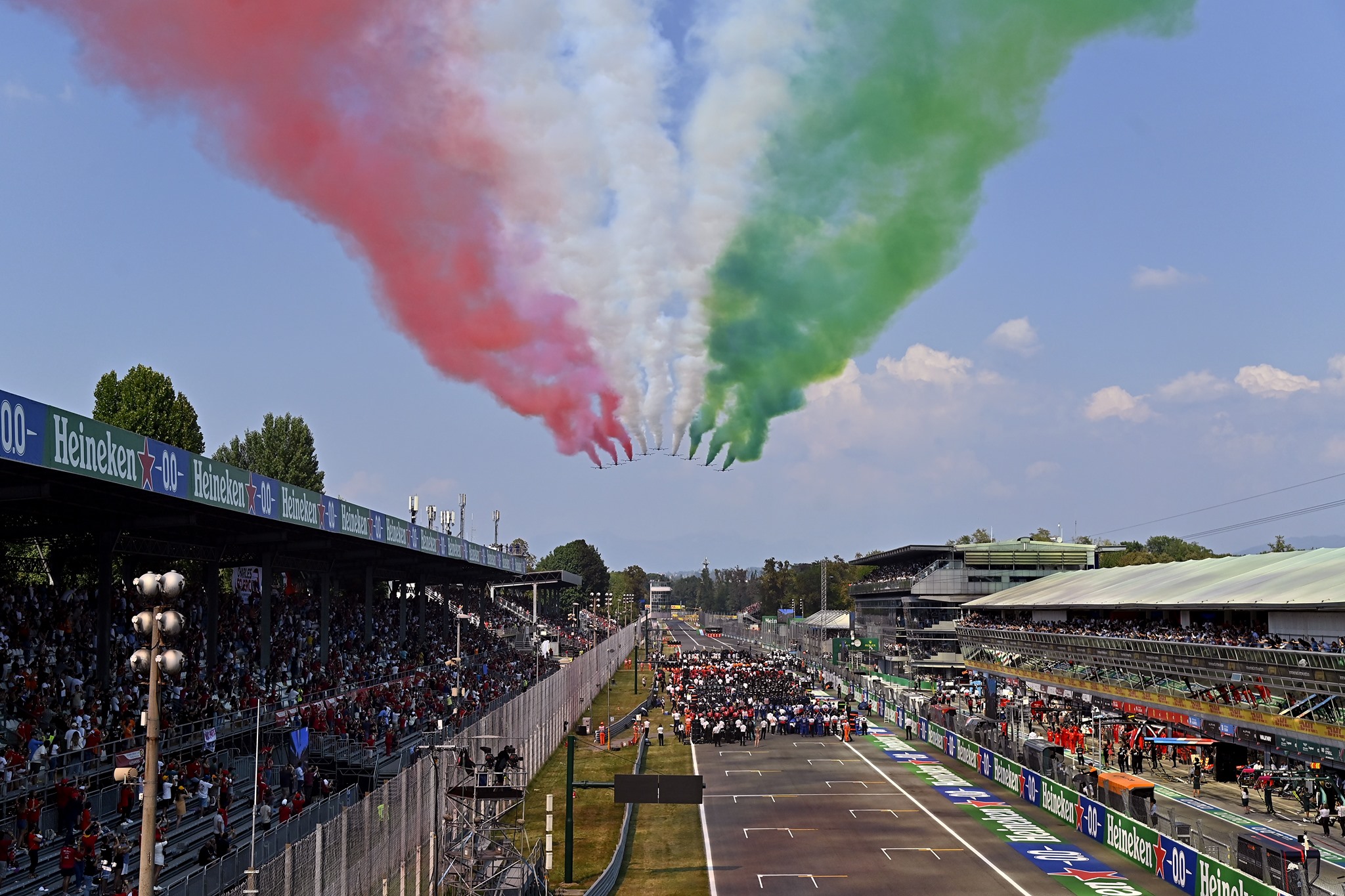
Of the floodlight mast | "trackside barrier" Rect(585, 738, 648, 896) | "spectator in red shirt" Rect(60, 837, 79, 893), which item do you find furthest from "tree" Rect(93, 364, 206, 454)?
the floodlight mast

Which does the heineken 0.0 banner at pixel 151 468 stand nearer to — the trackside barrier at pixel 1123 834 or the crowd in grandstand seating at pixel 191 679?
the crowd in grandstand seating at pixel 191 679

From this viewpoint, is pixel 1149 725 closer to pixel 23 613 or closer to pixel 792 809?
pixel 792 809

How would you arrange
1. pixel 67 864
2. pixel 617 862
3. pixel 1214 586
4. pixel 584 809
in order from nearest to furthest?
pixel 67 864 < pixel 617 862 < pixel 584 809 < pixel 1214 586

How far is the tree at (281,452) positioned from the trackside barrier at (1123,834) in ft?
239

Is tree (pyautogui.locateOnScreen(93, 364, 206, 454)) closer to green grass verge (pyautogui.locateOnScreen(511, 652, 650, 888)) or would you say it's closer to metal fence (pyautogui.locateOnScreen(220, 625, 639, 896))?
green grass verge (pyautogui.locateOnScreen(511, 652, 650, 888))

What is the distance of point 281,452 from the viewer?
107 m

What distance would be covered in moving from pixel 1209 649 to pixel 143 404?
65.8 metres

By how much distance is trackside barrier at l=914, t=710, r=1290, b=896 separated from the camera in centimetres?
2598

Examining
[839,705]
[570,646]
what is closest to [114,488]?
[839,705]

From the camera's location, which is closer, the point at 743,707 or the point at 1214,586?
the point at 1214,586

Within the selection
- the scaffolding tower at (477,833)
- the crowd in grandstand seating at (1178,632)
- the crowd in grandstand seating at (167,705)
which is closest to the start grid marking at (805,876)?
the scaffolding tower at (477,833)

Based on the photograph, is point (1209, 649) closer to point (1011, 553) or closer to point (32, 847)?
point (32, 847)

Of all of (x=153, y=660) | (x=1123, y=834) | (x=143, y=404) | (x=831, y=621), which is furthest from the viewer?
(x=831, y=621)

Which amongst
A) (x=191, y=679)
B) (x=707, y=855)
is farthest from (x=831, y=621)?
(x=191, y=679)
